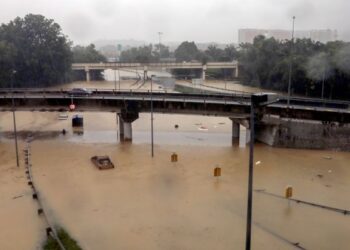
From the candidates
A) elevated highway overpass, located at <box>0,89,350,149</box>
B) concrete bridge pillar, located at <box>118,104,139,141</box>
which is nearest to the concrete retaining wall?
elevated highway overpass, located at <box>0,89,350,149</box>

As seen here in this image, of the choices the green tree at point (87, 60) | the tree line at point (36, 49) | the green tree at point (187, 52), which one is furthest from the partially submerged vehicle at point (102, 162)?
the green tree at point (187, 52)

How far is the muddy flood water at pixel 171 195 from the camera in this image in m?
16.0

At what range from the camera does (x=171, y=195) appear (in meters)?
20.8

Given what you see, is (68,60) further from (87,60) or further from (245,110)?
(245,110)

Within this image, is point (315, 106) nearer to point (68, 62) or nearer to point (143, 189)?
point (143, 189)

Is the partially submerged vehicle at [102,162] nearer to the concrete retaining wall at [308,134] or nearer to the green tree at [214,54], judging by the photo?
the concrete retaining wall at [308,134]

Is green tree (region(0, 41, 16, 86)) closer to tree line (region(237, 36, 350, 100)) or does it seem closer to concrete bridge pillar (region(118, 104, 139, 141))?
concrete bridge pillar (region(118, 104, 139, 141))

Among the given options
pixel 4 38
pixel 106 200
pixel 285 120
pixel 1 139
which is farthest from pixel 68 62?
pixel 106 200

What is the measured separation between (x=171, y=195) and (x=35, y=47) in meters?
65.2

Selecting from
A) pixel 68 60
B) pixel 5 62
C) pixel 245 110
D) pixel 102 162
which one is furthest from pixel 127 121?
pixel 68 60

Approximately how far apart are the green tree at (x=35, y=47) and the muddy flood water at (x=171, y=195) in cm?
4393

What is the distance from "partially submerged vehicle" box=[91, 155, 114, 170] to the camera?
84.8ft

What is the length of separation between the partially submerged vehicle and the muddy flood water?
48 cm

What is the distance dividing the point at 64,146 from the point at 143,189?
13455 mm
